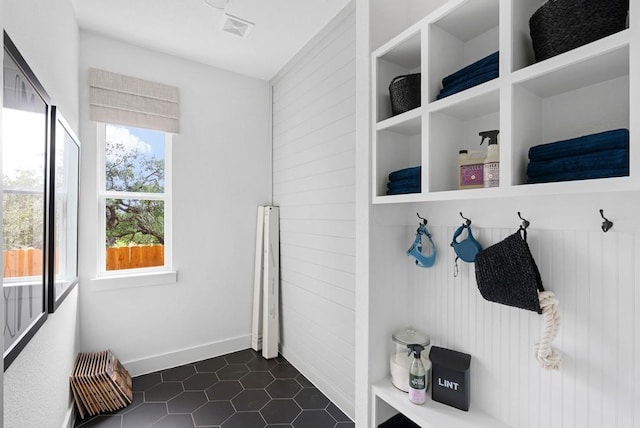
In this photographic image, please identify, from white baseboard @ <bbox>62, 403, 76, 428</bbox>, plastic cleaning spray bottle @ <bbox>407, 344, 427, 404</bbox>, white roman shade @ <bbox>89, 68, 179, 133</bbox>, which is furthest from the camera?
white roman shade @ <bbox>89, 68, 179, 133</bbox>

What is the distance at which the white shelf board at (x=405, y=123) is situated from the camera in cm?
118

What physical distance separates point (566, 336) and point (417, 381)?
0.52 meters

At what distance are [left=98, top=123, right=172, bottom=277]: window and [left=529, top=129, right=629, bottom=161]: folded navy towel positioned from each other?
8.71ft

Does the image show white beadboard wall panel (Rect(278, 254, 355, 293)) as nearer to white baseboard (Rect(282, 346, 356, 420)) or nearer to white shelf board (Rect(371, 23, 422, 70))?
white baseboard (Rect(282, 346, 356, 420))

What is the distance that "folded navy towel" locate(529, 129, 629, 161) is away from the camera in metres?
0.76

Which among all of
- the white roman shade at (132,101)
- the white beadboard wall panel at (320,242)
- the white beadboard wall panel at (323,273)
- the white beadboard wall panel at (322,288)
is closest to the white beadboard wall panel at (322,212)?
the white beadboard wall panel at (320,242)

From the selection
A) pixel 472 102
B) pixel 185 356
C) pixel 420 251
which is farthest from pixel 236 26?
pixel 185 356

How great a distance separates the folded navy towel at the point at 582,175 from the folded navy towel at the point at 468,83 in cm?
34

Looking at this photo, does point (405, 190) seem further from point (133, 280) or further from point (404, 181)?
point (133, 280)

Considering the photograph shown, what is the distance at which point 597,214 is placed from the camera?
92cm

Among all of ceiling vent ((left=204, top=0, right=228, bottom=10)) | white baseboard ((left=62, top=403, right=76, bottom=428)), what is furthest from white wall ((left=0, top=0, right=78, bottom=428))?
ceiling vent ((left=204, top=0, right=228, bottom=10))

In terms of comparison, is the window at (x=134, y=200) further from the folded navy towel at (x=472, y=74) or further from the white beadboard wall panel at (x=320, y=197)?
the folded navy towel at (x=472, y=74)

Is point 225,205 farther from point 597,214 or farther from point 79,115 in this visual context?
point 597,214

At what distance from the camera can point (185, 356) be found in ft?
9.12
